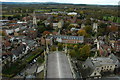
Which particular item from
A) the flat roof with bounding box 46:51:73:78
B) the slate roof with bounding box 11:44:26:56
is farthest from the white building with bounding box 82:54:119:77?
the slate roof with bounding box 11:44:26:56

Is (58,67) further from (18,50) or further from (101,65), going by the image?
(18,50)

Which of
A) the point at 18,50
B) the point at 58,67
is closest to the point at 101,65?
the point at 58,67

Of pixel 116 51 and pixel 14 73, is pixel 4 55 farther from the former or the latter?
pixel 116 51

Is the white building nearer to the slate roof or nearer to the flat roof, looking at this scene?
the flat roof

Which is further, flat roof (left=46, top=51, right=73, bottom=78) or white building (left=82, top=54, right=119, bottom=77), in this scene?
white building (left=82, top=54, right=119, bottom=77)

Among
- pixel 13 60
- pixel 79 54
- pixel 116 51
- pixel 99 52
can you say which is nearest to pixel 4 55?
pixel 13 60

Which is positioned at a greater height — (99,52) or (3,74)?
(99,52)

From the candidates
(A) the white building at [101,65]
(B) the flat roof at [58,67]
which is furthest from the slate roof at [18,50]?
(A) the white building at [101,65]

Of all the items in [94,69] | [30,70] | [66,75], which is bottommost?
[30,70]
